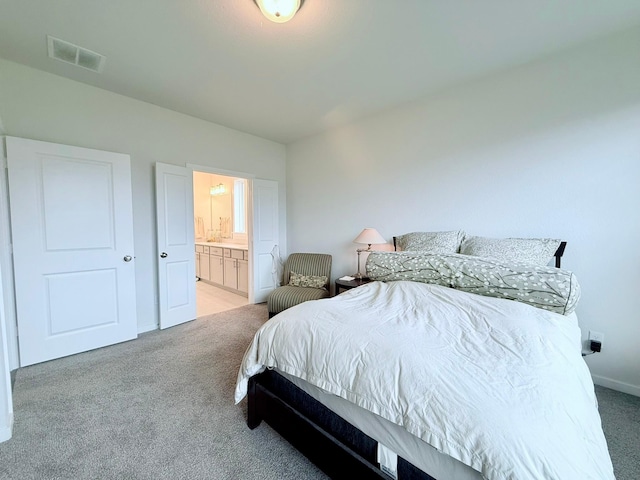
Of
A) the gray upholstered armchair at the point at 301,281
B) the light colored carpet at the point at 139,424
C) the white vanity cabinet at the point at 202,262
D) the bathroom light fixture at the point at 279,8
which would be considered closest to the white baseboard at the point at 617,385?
the light colored carpet at the point at 139,424

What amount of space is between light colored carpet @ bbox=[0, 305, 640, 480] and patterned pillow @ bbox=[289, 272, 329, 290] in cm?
135

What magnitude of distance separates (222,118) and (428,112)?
2.54 m

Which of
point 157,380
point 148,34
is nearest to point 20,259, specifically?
point 157,380

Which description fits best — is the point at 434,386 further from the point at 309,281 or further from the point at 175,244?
the point at 175,244

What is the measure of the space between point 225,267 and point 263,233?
1326 millimetres

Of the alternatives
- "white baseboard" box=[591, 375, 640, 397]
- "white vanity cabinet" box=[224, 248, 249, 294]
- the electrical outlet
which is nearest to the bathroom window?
"white vanity cabinet" box=[224, 248, 249, 294]

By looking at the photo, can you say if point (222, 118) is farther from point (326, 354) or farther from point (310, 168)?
point (326, 354)

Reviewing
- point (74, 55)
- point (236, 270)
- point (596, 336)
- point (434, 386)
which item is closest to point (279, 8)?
point (74, 55)

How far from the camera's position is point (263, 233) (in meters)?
4.10

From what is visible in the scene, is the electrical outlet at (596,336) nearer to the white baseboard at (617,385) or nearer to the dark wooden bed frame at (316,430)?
the white baseboard at (617,385)

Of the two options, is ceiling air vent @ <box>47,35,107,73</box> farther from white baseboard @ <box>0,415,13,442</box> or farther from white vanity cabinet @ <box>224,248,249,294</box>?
white vanity cabinet @ <box>224,248,249,294</box>

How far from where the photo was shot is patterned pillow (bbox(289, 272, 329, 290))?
3537 millimetres

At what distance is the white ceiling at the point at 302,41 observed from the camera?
168 centimetres

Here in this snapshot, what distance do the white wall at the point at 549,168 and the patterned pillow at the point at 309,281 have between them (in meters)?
1.10
